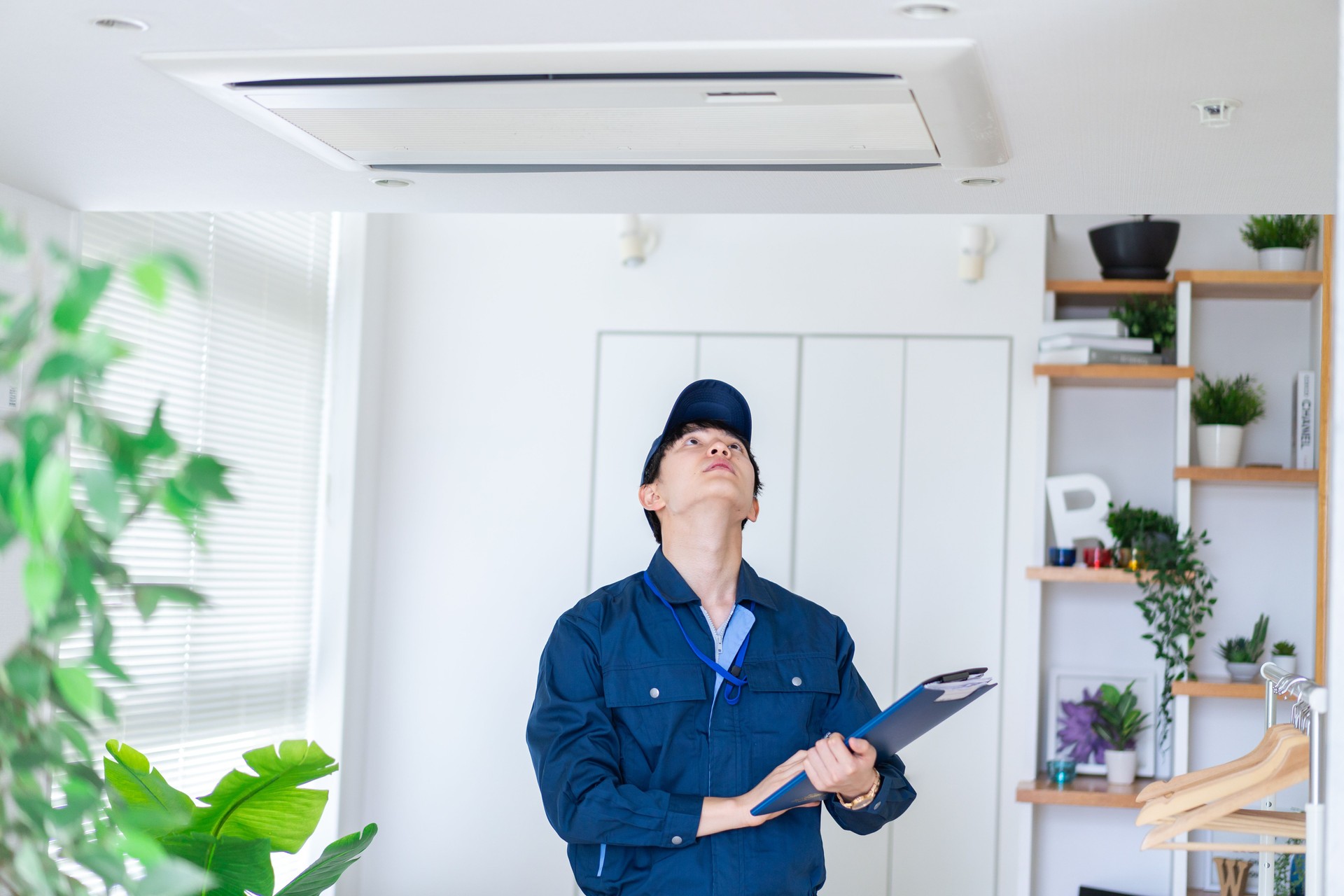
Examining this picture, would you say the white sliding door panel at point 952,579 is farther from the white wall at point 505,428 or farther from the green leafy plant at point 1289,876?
the green leafy plant at point 1289,876

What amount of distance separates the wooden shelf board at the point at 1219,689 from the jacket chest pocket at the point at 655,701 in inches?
77.9

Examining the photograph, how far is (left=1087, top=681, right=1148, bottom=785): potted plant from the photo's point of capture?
392 cm

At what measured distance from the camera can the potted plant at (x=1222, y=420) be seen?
3.95 metres

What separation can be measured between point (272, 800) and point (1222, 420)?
2932 millimetres

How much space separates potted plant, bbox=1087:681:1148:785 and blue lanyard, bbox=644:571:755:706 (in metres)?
1.93

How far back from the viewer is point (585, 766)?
7.67 ft

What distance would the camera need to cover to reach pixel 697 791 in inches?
94.9

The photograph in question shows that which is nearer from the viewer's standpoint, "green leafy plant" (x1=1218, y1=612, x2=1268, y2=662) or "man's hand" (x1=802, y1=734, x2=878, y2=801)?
"man's hand" (x1=802, y1=734, x2=878, y2=801)

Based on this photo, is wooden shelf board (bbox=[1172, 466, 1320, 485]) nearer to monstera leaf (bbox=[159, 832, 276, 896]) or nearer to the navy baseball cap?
the navy baseball cap

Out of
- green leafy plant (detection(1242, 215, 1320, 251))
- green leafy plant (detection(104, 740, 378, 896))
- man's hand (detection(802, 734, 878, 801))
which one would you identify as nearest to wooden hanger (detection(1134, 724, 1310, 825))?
man's hand (detection(802, 734, 878, 801))

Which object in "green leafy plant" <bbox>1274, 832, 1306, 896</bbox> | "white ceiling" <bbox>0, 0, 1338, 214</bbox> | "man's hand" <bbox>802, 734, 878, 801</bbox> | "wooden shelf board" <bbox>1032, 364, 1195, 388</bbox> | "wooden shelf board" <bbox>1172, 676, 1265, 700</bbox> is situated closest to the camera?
"white ceiling" <bbox>0, 0, 1338, 214</bbox>

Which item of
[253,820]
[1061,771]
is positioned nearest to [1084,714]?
[1061,771]

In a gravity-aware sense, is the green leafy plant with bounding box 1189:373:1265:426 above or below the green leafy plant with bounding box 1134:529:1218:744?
above

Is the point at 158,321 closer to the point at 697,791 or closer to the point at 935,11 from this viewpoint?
the point at 697,791
